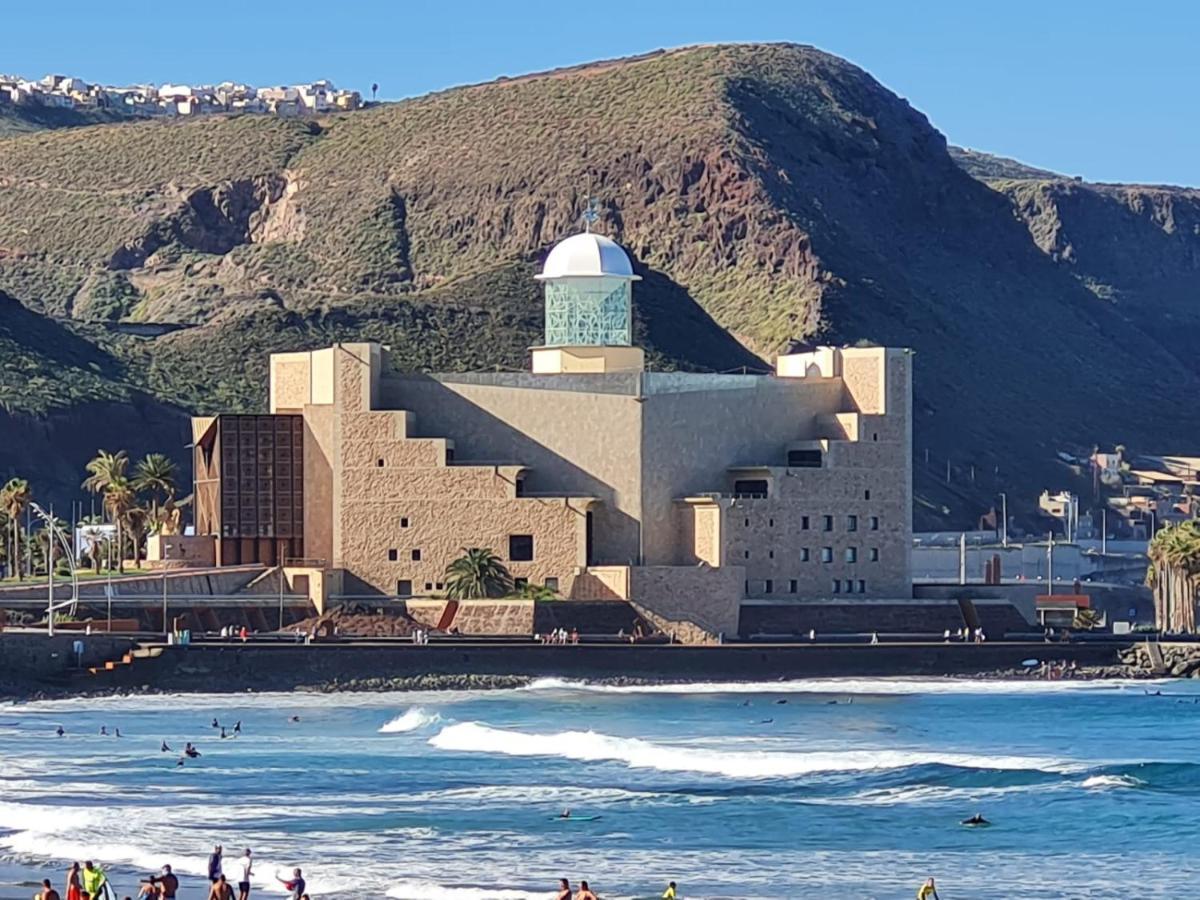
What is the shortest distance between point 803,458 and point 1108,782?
27775mm

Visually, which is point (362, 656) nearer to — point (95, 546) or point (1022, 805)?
point (95, 546)

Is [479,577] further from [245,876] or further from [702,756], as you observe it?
[245,876]

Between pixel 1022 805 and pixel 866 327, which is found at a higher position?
pixel 866 327

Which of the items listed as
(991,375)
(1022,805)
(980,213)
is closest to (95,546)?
(1022,805)

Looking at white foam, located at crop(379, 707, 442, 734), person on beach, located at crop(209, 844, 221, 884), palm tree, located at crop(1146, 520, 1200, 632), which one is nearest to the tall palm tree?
white foam, located at crop(379, 707, 442, 734)

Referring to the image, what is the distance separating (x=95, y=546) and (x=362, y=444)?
42.8 feet

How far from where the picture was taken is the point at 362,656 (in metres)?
73.8

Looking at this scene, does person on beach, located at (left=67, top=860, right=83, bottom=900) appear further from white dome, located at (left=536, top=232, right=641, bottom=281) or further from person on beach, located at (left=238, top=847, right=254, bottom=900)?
white dome, located at (left=536, top=232, right=641, bottom=281)

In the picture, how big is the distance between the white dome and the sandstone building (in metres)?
0.08

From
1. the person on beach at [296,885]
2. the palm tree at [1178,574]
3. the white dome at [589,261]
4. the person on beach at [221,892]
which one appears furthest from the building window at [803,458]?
the person on beach at [221,892]

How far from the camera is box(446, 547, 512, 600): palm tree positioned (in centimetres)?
7781

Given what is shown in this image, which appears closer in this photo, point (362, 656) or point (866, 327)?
point (362, 656)

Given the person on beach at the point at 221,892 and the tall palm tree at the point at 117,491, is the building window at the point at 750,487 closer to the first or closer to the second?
the tall palm tree at the point at 117,491

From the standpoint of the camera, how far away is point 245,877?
40.8 metres
